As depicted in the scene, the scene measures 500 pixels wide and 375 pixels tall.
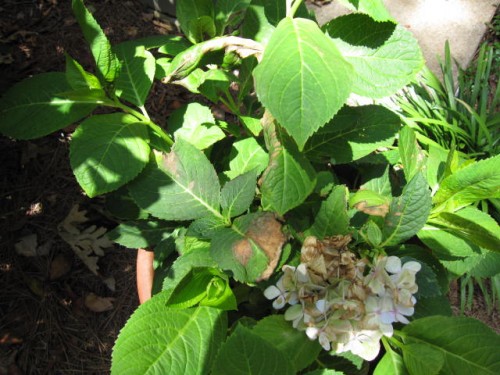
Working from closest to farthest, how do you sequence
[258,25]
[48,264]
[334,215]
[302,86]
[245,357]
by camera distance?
[245,357] < [302,86] < [334,215] < [258,25] < [48,264]

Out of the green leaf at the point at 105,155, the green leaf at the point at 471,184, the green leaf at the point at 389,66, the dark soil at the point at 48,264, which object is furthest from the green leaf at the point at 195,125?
the dark soil at the point at 48,264

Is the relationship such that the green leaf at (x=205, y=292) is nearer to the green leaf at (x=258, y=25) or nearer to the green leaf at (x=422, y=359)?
the green leaf at (x=422, y=359)

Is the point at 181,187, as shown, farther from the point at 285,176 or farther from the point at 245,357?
the point at 245,357

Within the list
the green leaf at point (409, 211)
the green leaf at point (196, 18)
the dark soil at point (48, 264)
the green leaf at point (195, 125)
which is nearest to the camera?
the green leaf at point (409, 211)

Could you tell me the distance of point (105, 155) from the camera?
3.50 feet

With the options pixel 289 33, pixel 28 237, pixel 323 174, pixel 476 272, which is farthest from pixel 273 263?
pixel 28 237

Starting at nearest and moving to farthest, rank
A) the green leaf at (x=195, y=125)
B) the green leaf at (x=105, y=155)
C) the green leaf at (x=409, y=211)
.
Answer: the green leaf at (x=409, y=211), the green leaf at (x=105, y=155), the green leaf at (x=195, y=125)

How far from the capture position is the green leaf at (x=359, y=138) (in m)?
1.20

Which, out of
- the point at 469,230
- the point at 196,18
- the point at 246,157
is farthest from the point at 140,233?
the point at 469,230

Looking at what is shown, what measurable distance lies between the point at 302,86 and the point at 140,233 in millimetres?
666

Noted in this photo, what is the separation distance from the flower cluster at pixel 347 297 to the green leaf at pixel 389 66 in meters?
0.33

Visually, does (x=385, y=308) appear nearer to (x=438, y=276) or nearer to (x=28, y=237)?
(x=438, y=276)

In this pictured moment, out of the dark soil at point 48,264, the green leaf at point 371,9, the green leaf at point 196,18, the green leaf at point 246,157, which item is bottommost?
the dark soil at point 48,264

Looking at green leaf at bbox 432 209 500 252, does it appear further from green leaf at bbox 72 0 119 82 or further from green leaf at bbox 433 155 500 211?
green leaf at bbox 72 0 119 82
